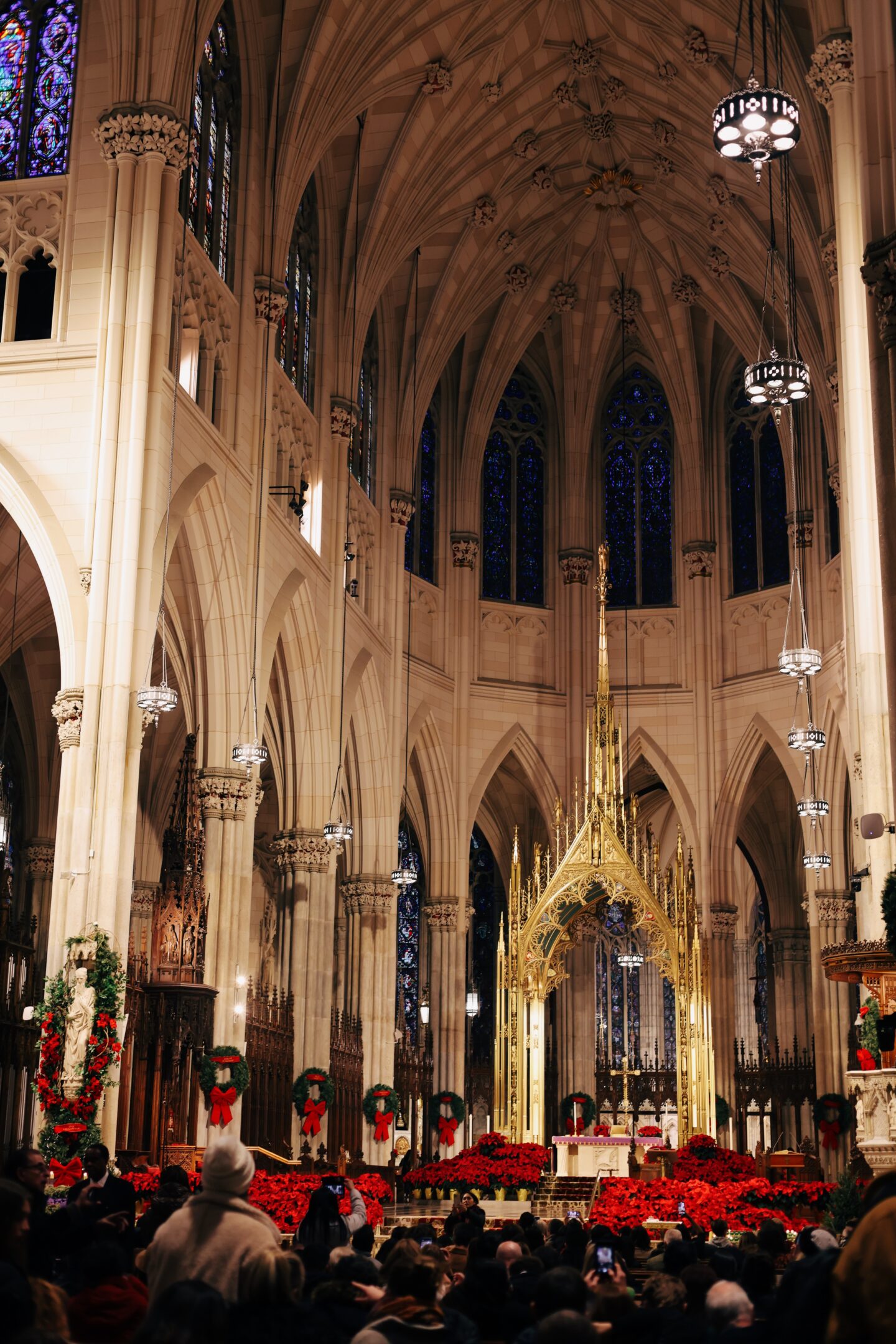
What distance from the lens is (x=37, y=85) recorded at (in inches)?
952

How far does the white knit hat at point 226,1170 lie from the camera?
5.58 m

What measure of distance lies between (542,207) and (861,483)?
673 inches

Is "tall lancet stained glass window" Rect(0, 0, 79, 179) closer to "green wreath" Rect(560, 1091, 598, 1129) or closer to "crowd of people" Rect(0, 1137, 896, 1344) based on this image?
"crowd of people" Rect(0, 1137, 896, 1344)

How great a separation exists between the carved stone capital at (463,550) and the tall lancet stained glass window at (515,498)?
1176 millimetres

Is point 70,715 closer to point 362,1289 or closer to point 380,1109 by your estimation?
point 380,1109

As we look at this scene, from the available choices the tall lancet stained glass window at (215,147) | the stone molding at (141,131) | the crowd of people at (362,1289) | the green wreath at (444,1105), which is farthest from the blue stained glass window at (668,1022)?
the crowd of people at (362,1289)

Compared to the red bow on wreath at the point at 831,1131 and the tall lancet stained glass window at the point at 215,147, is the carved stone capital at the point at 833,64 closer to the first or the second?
the tall lancet stained glass window at the point at 215,147

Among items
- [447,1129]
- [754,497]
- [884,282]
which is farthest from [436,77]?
[447,1129]

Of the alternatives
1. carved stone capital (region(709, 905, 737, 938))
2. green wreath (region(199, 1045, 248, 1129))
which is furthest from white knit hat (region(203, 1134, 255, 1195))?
carved stone capital (region(709, 905, 737, 938))

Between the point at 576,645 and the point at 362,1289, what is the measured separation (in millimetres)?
31040

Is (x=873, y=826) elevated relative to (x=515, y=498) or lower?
lower

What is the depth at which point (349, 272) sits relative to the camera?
30.9 meters

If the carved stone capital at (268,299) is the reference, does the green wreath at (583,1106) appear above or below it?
below

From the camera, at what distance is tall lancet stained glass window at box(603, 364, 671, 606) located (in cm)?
3788
